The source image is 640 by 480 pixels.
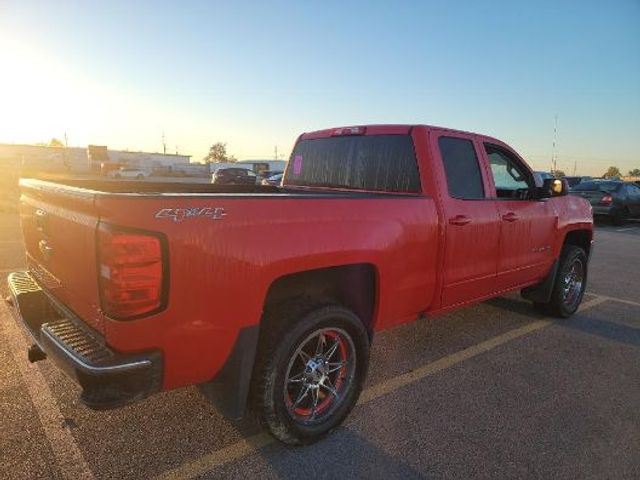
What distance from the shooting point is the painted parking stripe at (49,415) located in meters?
2.54

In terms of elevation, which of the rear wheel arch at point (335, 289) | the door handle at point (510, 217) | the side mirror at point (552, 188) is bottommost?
the rear wheel arch at point (335, 289)

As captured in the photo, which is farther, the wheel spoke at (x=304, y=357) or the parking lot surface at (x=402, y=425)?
the wheel spoke at (x=304, y=357)

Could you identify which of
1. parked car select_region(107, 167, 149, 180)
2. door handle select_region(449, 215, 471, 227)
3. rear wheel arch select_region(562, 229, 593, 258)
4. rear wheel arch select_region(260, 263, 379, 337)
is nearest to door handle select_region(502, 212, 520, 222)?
door handle select_region(449, 215, 471, 227)

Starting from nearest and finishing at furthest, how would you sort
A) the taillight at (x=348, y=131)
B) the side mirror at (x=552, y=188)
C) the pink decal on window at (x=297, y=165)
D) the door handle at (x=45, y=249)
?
the door handle at (x=45, y=249)
the taillight at (x=348, y=131)
the side mirror at (x=552, y=188)
the pink decal on window at (x=297, y=165)

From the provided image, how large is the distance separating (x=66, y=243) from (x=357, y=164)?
8.11ft

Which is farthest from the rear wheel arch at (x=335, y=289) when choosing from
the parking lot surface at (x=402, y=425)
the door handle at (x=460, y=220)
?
the door handle at (x=460, y=220)

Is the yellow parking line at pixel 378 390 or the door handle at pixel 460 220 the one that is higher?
the door handle at pixel 460 220

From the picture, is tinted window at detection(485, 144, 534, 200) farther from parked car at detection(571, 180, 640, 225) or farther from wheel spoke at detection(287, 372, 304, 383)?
parked car at detection(571, 180, 640, 225)

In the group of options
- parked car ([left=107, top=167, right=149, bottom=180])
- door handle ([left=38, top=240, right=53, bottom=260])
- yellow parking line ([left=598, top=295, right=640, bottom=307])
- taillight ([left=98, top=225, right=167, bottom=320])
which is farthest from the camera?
parked car ([left=107, top=167, right=149, bottom=180])

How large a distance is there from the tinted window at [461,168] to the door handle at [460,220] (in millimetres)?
179

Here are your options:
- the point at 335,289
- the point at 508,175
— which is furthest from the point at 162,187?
the point at 508,175

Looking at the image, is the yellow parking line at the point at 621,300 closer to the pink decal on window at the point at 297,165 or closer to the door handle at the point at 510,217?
the door handle at the point at 510,217

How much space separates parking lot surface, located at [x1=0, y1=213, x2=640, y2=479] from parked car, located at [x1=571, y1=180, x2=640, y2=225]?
578 inches

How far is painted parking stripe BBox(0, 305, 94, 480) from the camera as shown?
2537mm
